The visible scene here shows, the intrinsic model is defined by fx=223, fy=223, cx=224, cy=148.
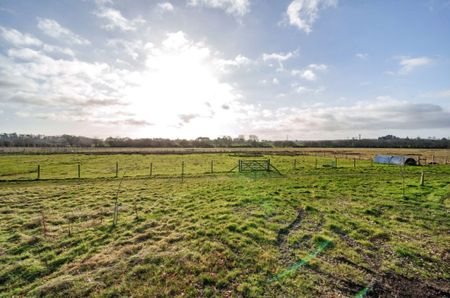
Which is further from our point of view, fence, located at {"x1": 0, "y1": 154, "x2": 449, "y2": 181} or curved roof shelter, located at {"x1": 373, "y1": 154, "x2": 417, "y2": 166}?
curved roof shelter, located at {"x1": 373, "y1": 154, "x2": 417, "y2": 166}

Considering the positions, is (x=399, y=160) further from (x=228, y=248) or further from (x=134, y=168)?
(x=134, y=168)

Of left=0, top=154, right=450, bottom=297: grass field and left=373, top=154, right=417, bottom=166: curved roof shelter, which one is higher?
left=373, top=154, right=417, bottom=166: curved roof shelter

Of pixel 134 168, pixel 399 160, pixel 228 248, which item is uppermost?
pixel 399 160

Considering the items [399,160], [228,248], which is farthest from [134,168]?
[399,160]

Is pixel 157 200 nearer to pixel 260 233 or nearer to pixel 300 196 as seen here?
pixel 260 233

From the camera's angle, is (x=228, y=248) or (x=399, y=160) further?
(x=399, y=160)

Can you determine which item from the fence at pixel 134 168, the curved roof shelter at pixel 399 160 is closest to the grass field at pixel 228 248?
the fence at pixel 134 168

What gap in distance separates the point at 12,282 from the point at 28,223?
465 centimetres

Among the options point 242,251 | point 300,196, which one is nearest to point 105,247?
point 242,251

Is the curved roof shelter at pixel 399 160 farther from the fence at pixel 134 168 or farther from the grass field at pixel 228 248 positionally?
the grass field at pixel 228 248

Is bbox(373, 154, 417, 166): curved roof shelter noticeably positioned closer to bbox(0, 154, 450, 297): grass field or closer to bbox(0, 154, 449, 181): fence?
bbox(0, 154, 449, 181): fence

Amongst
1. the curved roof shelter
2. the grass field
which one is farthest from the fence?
the grass field

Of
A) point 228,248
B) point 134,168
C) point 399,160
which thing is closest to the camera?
point 228,248

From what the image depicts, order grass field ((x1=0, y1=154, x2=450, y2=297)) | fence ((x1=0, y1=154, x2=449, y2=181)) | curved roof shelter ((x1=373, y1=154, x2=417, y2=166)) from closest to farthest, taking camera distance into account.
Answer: grass field ((x1=0, y1=154, x2=450, y2=297))
fence ((x1=0, y1=154, x2=449, y2=181))
curved roof shelter ((x1=373, y1=154, x2=417, y2=166))
